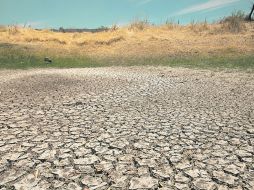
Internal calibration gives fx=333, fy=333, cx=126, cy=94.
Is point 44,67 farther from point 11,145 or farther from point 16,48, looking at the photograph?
point 11,145

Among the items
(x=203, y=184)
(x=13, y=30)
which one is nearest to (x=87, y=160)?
(x=203, y=184)

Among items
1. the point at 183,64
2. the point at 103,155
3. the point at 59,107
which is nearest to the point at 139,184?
the point at 103,155

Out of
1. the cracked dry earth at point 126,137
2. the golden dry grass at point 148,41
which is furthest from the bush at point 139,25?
the cracked dry earth at point 126,137

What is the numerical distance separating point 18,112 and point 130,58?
827cm

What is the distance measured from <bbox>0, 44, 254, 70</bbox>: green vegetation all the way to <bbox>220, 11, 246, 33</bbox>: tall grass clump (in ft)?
19.8

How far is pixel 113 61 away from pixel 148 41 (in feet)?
12.4

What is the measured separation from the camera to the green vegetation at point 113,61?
10898 mm

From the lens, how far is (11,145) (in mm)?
3656

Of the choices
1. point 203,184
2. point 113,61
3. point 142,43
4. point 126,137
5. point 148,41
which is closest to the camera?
point 203,184

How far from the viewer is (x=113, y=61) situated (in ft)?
41.0

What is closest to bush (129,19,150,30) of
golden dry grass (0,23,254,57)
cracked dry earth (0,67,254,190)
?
golden dry grass (0,23,254,57)

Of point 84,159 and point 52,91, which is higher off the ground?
point 52,91

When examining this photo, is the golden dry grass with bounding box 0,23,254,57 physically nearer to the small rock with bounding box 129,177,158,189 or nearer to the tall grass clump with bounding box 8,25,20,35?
the tall grass clump with bounding box 8,25,20,35

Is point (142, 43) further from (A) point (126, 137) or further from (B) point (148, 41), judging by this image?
(A) point (126, 137)
